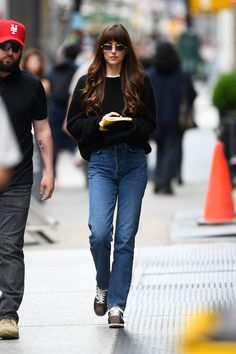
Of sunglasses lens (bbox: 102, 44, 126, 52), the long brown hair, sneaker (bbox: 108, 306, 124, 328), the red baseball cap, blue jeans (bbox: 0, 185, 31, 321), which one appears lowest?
sneaker (bbox: 108, 306, 124, 328)

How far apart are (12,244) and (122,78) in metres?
1.16

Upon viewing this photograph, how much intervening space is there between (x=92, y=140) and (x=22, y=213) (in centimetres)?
60

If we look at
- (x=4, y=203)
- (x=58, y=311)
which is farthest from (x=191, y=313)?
(x=4, y=203)

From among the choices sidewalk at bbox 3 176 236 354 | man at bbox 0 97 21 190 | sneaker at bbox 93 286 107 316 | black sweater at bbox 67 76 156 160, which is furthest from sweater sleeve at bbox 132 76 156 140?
man at bbox 0 97 21 190

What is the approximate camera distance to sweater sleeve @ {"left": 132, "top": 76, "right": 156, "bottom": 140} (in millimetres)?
A: 6891

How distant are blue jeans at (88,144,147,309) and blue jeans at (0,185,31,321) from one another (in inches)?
16.1

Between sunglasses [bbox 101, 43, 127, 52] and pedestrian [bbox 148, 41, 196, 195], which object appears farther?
pedestrian [bbox 148, 41, 196, 195]

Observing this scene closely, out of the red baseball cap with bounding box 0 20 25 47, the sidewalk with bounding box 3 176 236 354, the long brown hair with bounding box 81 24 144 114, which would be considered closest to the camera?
the sidewalk with bounding box 3 176 236 354

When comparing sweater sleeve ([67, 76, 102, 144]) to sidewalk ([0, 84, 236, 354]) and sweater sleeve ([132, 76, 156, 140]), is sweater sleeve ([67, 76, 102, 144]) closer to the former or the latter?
sweater sleeve ([132, 76, 156, 140])

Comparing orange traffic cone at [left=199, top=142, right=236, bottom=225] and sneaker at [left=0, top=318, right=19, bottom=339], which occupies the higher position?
sneaker at [left=0, top=318, right=19, bottom=339]

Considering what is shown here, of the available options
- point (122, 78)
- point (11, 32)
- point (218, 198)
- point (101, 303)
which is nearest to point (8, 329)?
point (101, 303)

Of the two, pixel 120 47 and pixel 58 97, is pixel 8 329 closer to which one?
pixel 120 47

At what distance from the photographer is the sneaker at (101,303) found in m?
7.01

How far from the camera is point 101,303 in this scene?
7020 millimetres
